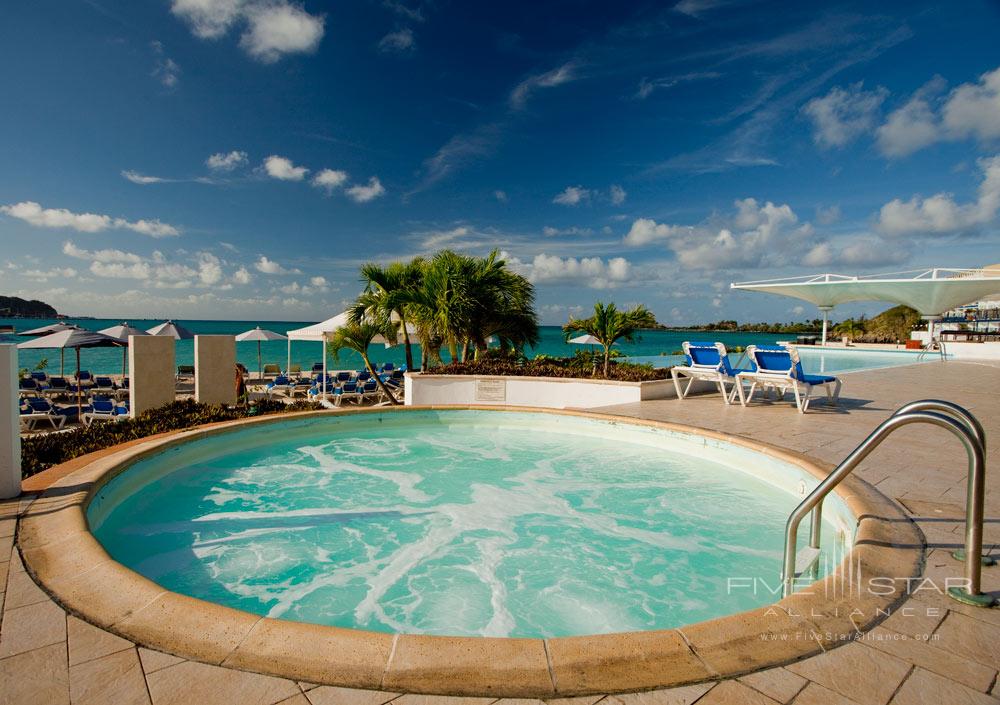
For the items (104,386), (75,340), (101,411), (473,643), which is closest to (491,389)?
(473,643)

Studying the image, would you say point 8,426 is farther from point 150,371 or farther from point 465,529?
point 150,371

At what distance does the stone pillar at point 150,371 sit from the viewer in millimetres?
7938

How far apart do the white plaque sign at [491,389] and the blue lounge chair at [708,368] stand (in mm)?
3570

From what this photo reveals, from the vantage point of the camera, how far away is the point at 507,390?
1018 cm

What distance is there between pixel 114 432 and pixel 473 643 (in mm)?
6405

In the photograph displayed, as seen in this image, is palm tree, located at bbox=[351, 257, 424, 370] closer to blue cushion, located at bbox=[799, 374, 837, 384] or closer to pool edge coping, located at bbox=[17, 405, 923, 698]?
blue cushion, located at bbox=[799, 374, 837, 384]

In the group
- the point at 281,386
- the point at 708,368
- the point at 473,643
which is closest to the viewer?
the point at 473,643

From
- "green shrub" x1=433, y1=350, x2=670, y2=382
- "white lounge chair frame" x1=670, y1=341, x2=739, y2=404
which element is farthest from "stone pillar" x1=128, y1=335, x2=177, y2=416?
"white lounge chair frame" x1=670, y1=341, x2=739, y2=404

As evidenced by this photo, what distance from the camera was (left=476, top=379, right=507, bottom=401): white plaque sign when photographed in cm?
1016

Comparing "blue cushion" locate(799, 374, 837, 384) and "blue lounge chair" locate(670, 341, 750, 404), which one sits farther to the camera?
"blue lounge chair" locate(670, 341, 750, 404)

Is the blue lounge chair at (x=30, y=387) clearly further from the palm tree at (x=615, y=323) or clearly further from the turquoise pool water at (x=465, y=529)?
the palm tree at (x=615, y=323)

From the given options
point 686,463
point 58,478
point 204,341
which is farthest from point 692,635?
point 204,341

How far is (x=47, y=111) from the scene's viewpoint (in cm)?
1483

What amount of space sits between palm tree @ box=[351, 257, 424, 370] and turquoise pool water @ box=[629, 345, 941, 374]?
6.77 metres
